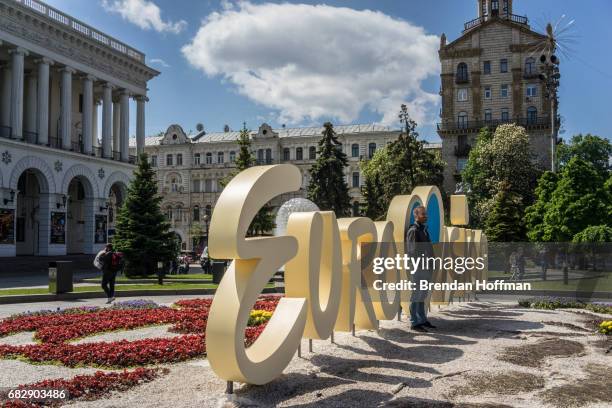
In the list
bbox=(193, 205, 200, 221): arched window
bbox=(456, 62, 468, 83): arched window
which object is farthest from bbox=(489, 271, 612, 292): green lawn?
bbox=(193, 205, 200, 221): arched window

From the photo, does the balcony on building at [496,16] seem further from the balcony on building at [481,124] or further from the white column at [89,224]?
the white column at [89,224]

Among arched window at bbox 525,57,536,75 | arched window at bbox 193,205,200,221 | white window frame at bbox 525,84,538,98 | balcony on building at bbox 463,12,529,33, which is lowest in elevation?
arched window at bbox 193,205,200,221

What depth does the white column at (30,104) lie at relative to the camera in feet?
141

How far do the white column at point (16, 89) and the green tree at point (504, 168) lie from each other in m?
37.4

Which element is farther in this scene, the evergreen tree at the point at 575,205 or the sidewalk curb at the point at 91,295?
the evergreen tree at the point at 575,205

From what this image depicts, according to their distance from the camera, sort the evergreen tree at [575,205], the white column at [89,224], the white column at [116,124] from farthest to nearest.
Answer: the white column at [116,124] → the white column at [89,224] → the evergreen tree at [575,205]

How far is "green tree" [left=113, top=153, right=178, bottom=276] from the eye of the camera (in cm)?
3250

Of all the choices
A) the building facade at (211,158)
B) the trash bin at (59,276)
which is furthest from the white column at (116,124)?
the trash bin at (59,276)

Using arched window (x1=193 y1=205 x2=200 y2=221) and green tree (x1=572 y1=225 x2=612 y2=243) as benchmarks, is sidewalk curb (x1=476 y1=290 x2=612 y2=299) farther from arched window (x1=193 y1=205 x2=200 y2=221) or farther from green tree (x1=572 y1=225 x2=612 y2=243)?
arched window (x1=193 y1=205 x2=200 y2=221)

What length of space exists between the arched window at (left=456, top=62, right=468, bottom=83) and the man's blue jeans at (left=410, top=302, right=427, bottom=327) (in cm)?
5698

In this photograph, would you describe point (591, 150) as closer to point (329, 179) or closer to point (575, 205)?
point (329, 179)

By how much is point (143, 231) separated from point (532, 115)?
4629 cm

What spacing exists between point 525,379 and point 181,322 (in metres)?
8.36

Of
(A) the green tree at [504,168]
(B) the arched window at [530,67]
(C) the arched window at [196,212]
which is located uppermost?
(B) the arched window at [530,67]
